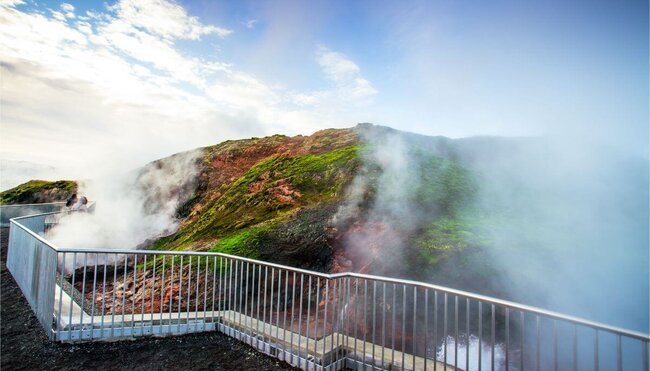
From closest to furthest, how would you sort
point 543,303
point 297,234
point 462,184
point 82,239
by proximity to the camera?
1. point 543,303
2. point 297,234
3. point 462,184
4. point 82,239

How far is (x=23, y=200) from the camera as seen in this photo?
39375mm

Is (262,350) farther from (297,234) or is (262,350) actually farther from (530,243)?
(530,243)

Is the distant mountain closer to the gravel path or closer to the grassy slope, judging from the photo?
the grassy slope

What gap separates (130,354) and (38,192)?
44414 mm

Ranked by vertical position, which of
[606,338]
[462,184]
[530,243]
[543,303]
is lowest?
[606,338]

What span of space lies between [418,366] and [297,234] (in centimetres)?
797

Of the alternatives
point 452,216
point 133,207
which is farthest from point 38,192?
point 452,216

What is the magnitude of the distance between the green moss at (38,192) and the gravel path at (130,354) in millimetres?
37443

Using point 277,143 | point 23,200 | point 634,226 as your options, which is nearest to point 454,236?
point 634,226

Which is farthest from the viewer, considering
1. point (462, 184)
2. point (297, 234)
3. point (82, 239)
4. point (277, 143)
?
point (277, 143)

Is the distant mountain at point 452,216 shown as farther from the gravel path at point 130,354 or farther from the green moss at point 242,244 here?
the gravel path at point 130,354

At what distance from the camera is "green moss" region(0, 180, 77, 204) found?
3857 centimetres

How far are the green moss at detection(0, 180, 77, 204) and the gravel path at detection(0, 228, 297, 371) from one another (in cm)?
3744

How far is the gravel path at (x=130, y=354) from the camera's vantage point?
537cm
